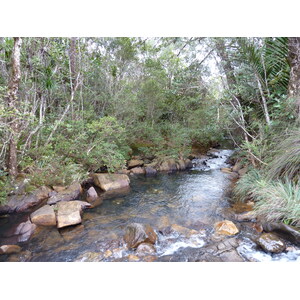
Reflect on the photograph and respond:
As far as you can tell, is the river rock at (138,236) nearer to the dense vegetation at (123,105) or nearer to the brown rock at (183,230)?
the brown rock at (183,230)

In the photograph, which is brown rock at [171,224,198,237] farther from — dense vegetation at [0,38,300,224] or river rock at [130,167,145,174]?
river rock at [130,167,145,174]

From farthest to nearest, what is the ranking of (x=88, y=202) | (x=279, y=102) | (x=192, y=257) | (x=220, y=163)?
(x=220, y=163) < (x=88, y=202) < (x=279, y=102) < (x=192, y=257)

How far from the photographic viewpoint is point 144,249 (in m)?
2.23

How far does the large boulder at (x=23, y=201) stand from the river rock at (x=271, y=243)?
12.2 feet

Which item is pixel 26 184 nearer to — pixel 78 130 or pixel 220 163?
pixel 78 130

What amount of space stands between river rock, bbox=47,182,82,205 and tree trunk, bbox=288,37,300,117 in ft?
14.9

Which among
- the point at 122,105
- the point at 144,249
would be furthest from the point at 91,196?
the point at 122,105

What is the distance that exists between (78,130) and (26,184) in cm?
Result: 182

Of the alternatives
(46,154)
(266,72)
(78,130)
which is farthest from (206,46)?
(46,154)

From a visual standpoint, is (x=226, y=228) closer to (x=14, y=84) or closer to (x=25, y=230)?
(x=25, y=230)

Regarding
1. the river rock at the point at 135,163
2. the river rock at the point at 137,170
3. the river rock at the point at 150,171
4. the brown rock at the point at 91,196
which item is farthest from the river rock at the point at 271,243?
the river rock at the point at 135,163

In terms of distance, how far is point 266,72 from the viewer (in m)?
3.77

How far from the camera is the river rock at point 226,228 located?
2.54 metres

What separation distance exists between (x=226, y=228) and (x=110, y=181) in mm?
3013
